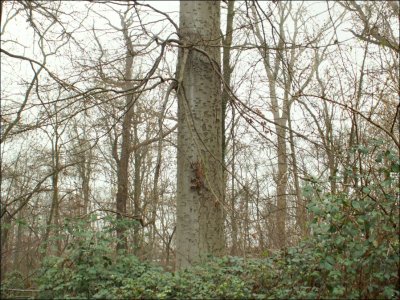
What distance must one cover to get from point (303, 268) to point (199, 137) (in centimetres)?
183

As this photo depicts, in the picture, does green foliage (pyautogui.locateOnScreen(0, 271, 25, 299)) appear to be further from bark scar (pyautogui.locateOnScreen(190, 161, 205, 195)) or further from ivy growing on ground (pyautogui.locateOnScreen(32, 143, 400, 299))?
bark scar (pyautogui.locateOnScreen(190, 161, 205, 195))

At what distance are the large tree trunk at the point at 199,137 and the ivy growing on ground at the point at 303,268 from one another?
0.77m

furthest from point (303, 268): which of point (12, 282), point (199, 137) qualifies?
point (12, 282)

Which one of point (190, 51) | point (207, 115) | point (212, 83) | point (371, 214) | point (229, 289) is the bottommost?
point (229, 289)

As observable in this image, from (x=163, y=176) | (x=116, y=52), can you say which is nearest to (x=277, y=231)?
(x=116, y=52)

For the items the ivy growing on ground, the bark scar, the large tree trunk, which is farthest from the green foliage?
the bark scar

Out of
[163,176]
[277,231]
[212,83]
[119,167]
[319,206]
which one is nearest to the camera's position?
[319,206]

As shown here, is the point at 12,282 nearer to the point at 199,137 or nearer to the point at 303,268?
the point at 199,137

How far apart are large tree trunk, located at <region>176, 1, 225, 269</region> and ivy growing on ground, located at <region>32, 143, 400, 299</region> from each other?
772 millimetres

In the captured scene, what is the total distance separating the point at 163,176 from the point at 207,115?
12.8m

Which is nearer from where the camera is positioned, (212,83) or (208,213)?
(208,213)

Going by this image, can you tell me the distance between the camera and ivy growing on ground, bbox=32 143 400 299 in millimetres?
3555

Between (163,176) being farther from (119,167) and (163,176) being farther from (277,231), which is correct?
(277,231)

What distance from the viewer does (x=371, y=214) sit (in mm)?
3703
